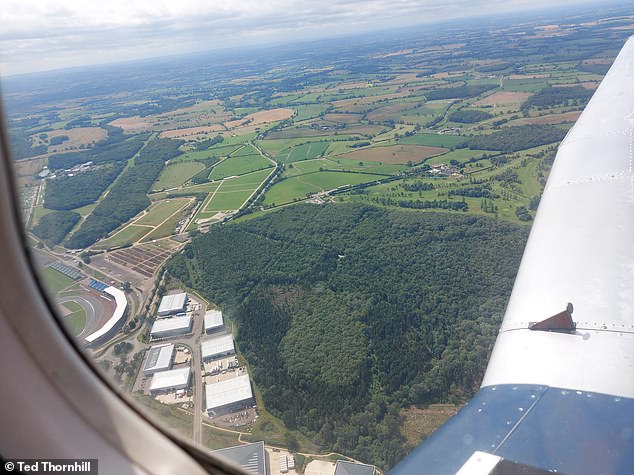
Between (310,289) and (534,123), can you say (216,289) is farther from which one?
(534,123)

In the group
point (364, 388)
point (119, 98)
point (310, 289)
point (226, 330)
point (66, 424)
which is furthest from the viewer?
point (119, 98)

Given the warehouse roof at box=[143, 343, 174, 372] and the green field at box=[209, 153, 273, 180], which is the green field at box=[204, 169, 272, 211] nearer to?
the green field at box=[209, 153, 273, 180]

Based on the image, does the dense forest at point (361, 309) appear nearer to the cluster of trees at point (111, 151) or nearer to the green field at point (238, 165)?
the cluster of trees at point (111, 151)

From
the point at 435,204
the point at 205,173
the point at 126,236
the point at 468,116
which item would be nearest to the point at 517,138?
the point at 468,116

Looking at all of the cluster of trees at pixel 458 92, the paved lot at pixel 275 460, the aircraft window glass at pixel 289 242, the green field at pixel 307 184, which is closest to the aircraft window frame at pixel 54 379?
the aircraft window glass at pixel 289 242

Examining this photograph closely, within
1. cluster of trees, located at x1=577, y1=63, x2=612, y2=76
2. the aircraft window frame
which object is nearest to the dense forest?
the aircraft window frame

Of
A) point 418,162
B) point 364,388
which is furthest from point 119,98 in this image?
point 364,388
